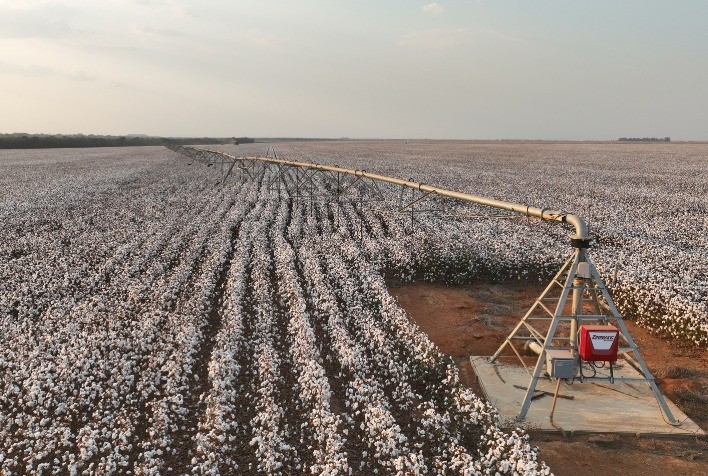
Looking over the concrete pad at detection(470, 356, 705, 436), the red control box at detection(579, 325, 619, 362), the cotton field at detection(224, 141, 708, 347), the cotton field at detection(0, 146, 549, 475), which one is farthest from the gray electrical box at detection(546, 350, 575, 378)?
the cotton field at detection(224, 141, 708, 347)

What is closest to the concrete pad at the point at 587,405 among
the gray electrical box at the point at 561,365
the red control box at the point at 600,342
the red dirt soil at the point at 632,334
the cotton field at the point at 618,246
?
the red dirt soil at the point at 632,334

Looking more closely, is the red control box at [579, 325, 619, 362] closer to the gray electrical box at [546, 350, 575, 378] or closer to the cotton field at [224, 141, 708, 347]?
the gray electrical box at [546, 350, 575, 378]

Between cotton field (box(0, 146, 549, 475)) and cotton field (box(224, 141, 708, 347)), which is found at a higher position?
cotton field (box(224, 141, 708, 347))

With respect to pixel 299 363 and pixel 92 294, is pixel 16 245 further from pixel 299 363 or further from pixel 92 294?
pixel 299 363

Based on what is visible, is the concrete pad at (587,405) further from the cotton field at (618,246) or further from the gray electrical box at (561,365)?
the cotton field at (618,246)

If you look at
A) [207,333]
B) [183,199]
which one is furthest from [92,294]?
[183,199]

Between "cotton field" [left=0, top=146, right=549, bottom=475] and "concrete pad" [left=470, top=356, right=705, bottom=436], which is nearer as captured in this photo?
"cotton field" [left=0, top=146, right=549, bottom=475]
